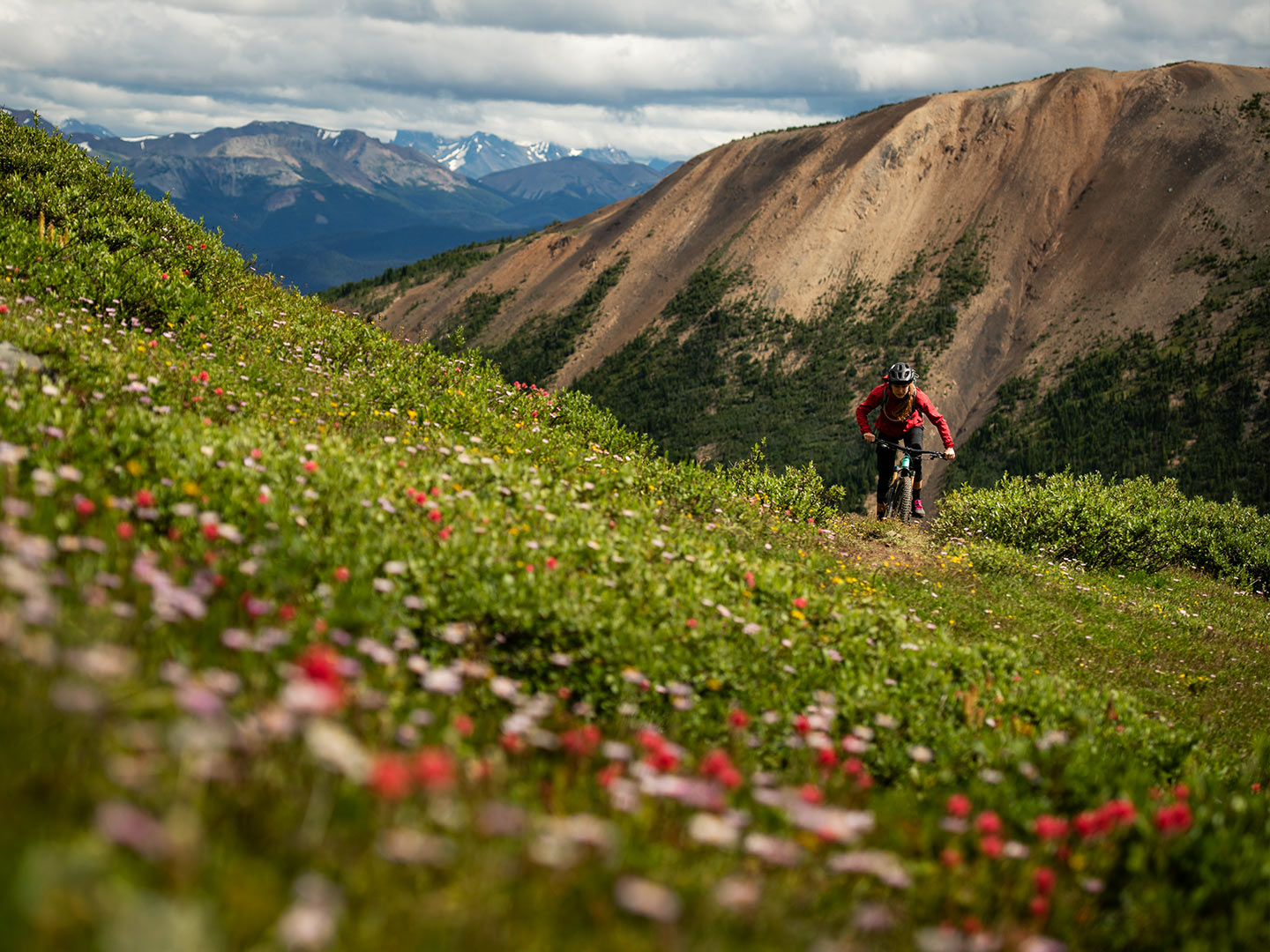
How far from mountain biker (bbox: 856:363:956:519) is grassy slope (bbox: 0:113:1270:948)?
5.45 m

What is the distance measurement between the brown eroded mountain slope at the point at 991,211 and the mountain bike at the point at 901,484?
80688mm

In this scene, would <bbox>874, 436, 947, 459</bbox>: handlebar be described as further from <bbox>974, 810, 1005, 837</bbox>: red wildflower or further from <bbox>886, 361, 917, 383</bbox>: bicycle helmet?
<bbox>974, 810, 1005, 837</bbox>: red wildflower

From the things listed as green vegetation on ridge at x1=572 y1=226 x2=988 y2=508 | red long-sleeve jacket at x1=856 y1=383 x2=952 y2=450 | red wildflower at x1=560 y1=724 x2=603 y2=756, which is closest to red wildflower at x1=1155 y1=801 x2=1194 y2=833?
red wildflower at x1=560 y1=724 x2=603 y2=756

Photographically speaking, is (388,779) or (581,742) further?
(581,742)

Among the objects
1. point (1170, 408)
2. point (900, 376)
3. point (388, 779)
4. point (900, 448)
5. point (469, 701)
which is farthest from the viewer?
point (1170, 408)

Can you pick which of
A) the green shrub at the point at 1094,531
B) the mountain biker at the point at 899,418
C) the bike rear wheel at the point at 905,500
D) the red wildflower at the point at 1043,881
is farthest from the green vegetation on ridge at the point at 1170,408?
the red wildflower at the point at 1043,881

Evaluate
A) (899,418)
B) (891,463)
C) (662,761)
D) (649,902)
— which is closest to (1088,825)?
(662,761)

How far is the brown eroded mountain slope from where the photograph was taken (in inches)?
3681

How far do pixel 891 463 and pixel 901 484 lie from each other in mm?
464

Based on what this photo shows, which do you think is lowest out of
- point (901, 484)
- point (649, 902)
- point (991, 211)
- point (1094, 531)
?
point (1094, 531)

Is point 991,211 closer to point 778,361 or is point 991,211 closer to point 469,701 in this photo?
point 778,361

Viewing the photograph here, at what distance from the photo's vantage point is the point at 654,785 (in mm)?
2963

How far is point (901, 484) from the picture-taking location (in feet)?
54.7

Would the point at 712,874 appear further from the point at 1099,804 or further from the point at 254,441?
the point at 254,441
